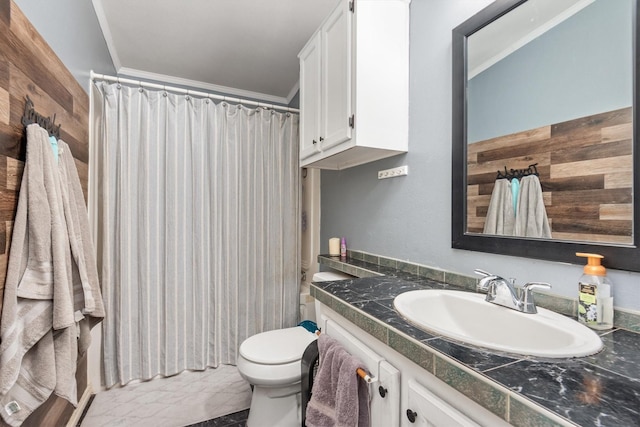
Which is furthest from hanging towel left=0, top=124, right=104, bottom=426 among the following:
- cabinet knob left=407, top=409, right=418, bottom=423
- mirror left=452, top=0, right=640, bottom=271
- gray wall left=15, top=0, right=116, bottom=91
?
mirror left=452, top=0, right=640, bottom=271

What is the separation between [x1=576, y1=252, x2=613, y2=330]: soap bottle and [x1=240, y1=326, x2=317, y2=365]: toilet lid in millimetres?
1203

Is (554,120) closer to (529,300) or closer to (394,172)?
(529,300)

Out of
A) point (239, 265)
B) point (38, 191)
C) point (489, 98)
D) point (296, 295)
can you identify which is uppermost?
point (489, 98)

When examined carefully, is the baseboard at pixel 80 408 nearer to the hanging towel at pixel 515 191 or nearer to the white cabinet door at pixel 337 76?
the white cabinet door at pixel 337 76

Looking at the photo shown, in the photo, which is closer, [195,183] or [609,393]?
[609,393]

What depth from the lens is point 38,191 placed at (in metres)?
0.97

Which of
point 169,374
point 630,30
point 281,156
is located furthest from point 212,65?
point 630,30

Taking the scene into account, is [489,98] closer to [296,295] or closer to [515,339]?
[515,339]

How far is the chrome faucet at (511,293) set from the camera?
2.93 ft

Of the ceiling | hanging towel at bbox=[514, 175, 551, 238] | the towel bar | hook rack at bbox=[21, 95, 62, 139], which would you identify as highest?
the ceiling

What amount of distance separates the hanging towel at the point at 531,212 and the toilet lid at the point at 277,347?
118 cm

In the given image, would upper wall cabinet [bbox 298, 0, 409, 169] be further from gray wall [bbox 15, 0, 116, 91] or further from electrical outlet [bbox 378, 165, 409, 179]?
gray wall [bbox 15, 0, 116, 91]

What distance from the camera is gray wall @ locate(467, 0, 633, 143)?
824 mm

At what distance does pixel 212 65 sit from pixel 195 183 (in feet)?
3.57
